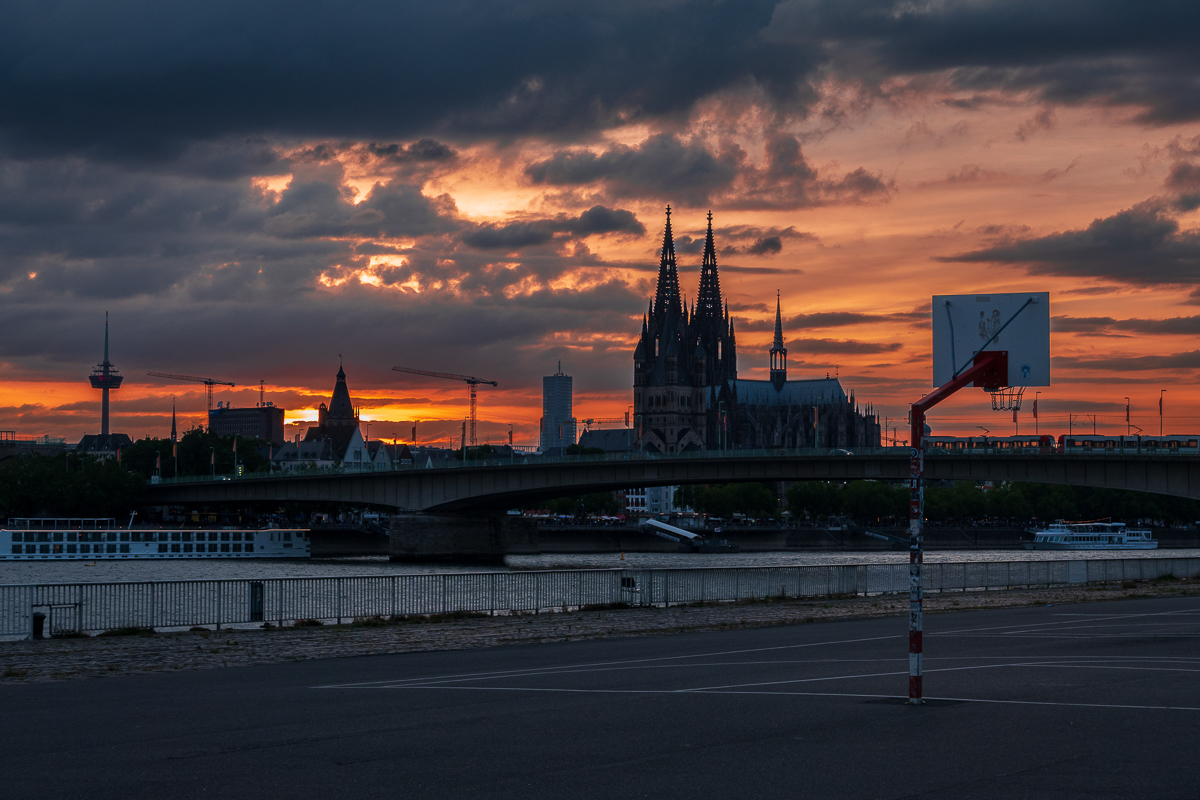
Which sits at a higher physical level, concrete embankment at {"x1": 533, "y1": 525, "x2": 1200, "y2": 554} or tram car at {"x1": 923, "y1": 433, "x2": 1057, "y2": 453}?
tram car at {"x1": 923, "y1": 433, "x2": 1057, "y2": 453}

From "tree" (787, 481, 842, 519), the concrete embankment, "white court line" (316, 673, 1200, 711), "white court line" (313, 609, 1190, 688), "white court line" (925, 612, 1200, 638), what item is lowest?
the concrete embankment

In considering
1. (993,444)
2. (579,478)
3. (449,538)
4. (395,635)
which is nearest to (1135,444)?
(993,444)

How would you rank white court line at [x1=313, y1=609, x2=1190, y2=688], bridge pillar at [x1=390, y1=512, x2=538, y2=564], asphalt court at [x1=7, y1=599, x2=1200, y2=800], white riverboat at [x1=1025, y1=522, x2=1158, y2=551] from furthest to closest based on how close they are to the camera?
1. white riverboat at [x1=1025, y1=522, x2=1158, y2=551]
2. bridge pillar at [x1=390, y1=512, x2=538, y2=564]
3. white court line at [x1=313, y1=609, x2=1190, y2=688]
4. asphalt court at [x1=7, y1=599, x2=1200, y2=800]

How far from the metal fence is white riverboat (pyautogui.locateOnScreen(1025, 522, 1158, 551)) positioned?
9352 cm

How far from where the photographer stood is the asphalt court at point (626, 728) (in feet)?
36.1

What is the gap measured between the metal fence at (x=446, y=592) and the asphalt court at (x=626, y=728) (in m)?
8.48

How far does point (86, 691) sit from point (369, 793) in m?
9.83

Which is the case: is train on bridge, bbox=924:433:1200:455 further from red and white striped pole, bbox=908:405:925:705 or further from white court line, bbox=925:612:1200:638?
red and white striped pole, bbox=908:405:925:705

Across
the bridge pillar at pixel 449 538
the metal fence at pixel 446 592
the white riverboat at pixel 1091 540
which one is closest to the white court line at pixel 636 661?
the metal fence at pixel 446 592

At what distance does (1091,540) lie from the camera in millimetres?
144500

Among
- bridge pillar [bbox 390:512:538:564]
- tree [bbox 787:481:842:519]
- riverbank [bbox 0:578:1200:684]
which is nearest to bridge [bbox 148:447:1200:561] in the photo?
bridge pillar [bbox 390:512:538:564]

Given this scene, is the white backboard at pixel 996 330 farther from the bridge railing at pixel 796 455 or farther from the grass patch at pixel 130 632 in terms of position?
the bridge railing at pixel 796 455

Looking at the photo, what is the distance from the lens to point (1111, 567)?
2162 inches

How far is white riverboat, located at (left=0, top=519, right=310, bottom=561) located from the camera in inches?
3831
